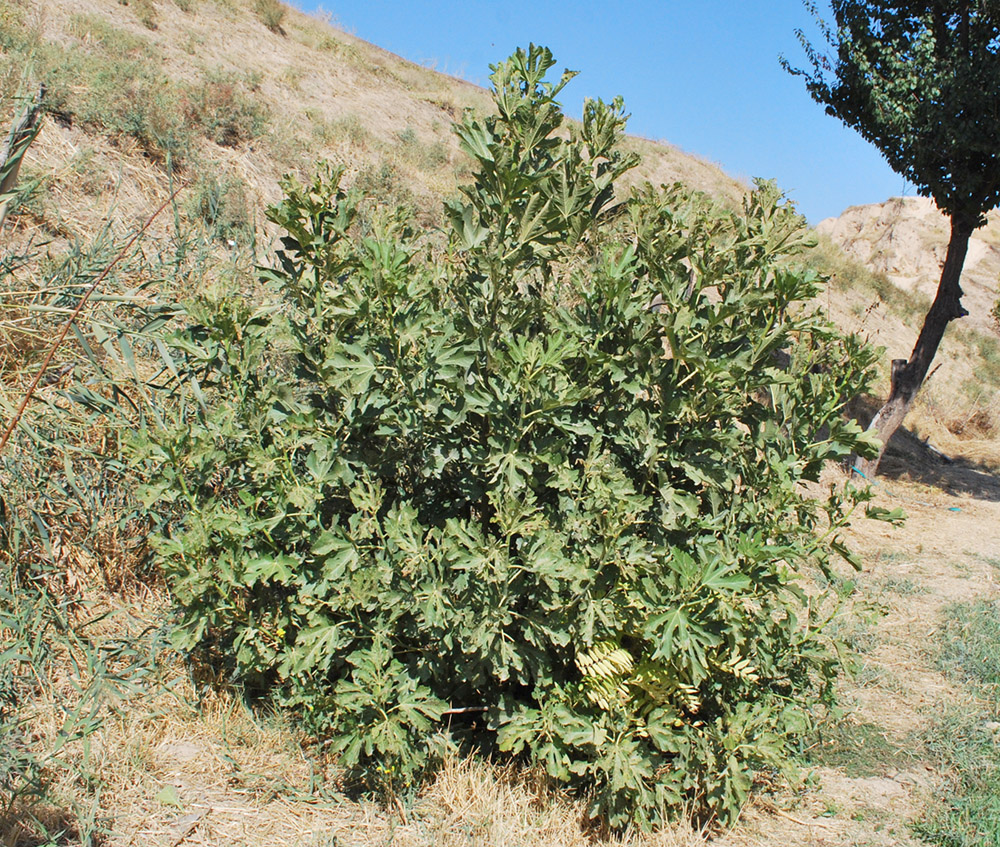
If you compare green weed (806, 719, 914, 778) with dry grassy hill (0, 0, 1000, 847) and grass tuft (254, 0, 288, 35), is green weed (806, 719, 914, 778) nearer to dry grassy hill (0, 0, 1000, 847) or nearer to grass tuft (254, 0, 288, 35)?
dry grassy hill (0, 0, 1000, 847)

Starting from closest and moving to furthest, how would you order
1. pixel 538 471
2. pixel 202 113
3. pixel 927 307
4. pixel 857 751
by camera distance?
pixel 538 471 → pixel 857 751 → pixel 202 113 → pixel 927 307

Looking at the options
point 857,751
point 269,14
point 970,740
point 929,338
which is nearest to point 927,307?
point 929,338

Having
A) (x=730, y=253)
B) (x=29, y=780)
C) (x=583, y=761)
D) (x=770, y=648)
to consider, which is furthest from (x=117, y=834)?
(x=730, y=253)

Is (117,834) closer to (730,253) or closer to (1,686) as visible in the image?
(1,686)

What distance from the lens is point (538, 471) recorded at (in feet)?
8.36

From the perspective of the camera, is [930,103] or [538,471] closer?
[538,471]

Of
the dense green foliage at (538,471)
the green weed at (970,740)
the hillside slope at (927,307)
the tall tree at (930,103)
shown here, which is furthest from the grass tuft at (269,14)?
the green weed at (970,740)

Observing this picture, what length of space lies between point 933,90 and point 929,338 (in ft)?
9.32

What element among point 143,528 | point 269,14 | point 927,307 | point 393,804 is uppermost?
point 927,307

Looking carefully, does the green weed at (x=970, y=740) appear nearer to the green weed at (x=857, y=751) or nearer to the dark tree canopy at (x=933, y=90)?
the green weed at (x=857, y=751)

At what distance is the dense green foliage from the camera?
7.75ft

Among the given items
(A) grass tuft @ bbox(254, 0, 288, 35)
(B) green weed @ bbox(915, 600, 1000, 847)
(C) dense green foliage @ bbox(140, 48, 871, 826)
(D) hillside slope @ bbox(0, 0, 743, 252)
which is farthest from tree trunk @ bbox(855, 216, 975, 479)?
(A) grass tuft @ bbox(254, 0, 288, 35)

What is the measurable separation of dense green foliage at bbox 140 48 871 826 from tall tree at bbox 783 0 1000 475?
709 cm

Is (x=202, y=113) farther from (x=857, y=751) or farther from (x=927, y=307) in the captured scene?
(x=927, y=307)
